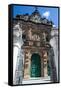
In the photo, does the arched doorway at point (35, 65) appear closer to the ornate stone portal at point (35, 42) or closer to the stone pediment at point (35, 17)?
→ the ornate stone portal at point (35, 42)

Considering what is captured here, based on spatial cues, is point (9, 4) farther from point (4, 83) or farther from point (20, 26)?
point (4, 83)

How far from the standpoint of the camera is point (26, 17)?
2.58 m

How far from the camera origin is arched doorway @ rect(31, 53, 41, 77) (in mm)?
2611

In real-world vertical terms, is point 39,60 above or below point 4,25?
below

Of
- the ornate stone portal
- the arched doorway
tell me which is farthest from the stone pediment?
the arched doorway

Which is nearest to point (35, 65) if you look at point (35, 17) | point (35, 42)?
point (35, 42)

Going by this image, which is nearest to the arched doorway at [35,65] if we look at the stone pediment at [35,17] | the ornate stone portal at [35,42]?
the ornate stone portal at [35,42]

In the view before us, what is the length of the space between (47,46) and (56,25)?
203mm

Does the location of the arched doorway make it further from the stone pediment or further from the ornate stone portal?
the stone pediment

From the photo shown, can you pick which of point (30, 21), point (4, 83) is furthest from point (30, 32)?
point (4, 83)

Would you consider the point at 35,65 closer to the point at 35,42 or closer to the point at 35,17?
the point at 35,42

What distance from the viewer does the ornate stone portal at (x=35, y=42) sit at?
2.58 m

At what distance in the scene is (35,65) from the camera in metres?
2.62

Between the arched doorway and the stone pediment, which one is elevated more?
the stone pediment
